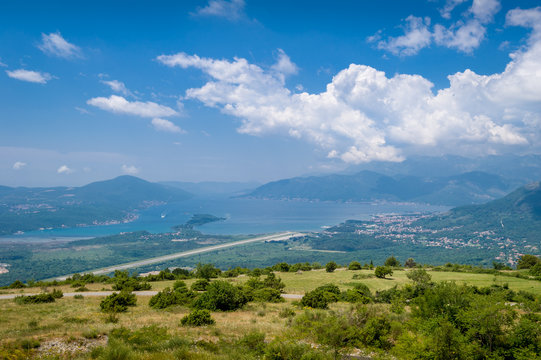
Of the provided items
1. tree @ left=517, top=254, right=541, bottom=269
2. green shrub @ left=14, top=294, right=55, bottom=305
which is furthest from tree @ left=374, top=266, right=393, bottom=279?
green shrub @ left=14, top=294, right=55, bottom=305

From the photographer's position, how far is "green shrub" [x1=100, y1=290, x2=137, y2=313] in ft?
61.1

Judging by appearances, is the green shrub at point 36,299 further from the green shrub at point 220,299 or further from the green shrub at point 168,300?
the green shrub at point 220,299

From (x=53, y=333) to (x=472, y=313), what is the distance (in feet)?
57.6

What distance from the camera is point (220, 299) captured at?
19984mm

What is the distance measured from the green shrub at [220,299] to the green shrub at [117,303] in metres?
4.75

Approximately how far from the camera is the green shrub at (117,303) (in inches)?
733

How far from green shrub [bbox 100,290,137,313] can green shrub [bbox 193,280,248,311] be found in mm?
4753

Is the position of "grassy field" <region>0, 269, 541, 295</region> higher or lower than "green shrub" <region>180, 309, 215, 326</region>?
lower

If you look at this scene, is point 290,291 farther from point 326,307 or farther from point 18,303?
point 18,303

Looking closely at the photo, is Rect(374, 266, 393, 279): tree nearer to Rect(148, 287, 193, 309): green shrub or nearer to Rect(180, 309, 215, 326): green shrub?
Rect(148, 287, 193, 309): green shrub

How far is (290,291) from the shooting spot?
27844mm

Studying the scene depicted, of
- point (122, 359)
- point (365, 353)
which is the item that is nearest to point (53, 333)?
point (122, 359)

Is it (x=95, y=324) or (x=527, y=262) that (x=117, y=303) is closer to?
(x=95, y=324)

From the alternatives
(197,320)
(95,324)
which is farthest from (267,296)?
(95,324)
